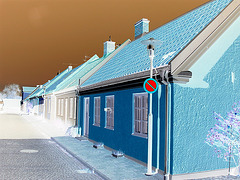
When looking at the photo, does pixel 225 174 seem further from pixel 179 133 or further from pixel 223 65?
pixel 223 65

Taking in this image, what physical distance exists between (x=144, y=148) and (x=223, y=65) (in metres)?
3.65

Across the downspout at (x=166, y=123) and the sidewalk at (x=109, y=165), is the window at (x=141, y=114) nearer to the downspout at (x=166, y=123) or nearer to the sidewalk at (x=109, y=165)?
the sidewalk at (x=109, y=165)

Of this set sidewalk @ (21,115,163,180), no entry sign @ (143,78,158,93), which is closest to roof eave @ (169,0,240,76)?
no entry sign @ (143,78,158,93)

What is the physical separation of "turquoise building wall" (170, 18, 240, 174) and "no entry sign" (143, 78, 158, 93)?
51 cm

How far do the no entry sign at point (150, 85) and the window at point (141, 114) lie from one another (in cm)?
139

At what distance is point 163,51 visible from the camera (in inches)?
370

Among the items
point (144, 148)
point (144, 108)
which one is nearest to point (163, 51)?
point (144, 108)

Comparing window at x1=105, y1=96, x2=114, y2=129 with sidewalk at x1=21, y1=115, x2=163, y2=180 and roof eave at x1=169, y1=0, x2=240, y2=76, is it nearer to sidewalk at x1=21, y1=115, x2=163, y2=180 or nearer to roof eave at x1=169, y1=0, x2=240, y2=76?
sidewalk at x1=21, y1=115, x2=163, y2=180

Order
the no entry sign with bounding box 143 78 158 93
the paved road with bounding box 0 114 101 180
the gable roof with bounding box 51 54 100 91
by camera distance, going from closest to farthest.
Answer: the no entry sign with bounding box 143 78 158 93
the paved road with bounding box 0 114 101 180
the gable roof with bounding box 51 54 100 91

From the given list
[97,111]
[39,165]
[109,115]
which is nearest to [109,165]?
[39,165]

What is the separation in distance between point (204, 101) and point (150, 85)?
1710 mm

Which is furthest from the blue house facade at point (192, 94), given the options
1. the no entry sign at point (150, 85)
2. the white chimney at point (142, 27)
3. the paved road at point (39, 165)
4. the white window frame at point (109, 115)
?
the white chimney at point (142, 27)

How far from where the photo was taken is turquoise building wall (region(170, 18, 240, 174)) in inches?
282

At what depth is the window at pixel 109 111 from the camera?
11.4m
